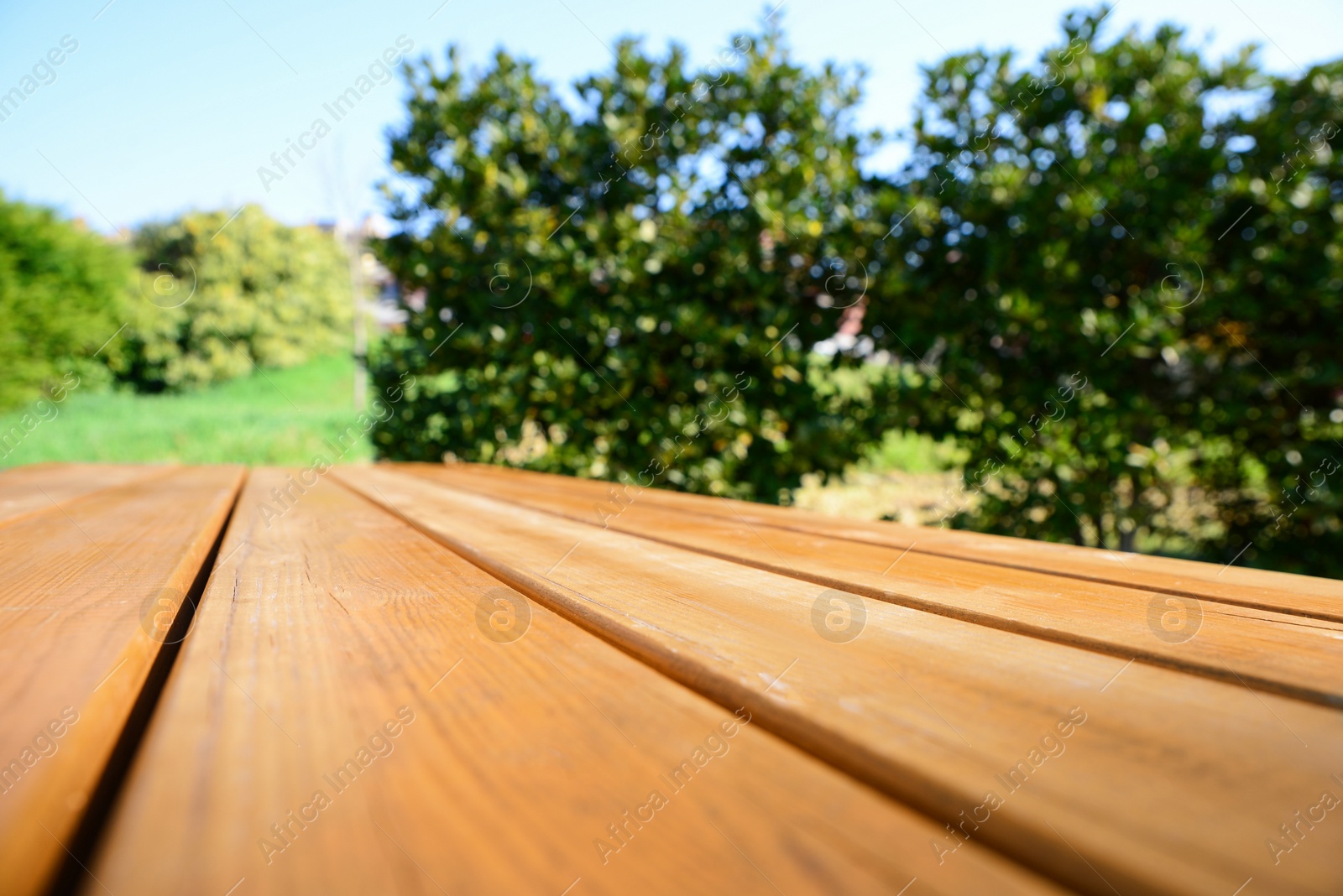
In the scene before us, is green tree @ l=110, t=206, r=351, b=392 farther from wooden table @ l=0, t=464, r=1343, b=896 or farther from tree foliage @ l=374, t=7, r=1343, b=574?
wooden table @ l=0, t=464, r=1343, b=896

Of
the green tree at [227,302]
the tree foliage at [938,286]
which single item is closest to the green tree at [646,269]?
the tree foliage at [938,286]

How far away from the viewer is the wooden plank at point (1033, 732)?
33 cm

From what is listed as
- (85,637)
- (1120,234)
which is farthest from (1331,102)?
(85,637)

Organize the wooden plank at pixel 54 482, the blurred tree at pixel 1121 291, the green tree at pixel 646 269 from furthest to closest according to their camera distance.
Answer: the green tree at pixel 646 269 < the blurred tree at pixel 1121 291 < the wooden plank at pixel 54 482

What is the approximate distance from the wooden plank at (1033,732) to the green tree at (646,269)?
2.35 m

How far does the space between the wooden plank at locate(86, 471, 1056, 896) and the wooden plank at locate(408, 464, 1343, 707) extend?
13.5 inches

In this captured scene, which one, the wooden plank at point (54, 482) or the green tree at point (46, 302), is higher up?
the green tree at point (46, 302)

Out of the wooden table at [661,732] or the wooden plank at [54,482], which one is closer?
the wooden table at [661,732]

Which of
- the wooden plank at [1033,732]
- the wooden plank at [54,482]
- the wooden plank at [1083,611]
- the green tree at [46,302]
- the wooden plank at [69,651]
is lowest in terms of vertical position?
the wooden plank at [1083,611]

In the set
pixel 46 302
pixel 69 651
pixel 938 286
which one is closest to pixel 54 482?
pixel 69 651

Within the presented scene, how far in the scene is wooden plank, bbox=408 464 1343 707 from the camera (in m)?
0.55

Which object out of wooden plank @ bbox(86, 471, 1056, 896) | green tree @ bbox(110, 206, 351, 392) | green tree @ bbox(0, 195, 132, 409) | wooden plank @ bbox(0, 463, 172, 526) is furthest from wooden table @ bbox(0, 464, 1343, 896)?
green tree @ bbox(110, 206, 351, 392)

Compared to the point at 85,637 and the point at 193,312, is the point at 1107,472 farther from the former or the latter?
the point at 193,312

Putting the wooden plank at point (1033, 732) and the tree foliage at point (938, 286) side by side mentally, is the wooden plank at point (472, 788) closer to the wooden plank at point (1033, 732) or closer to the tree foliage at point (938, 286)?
the wooden plank at point (1033, 732)
